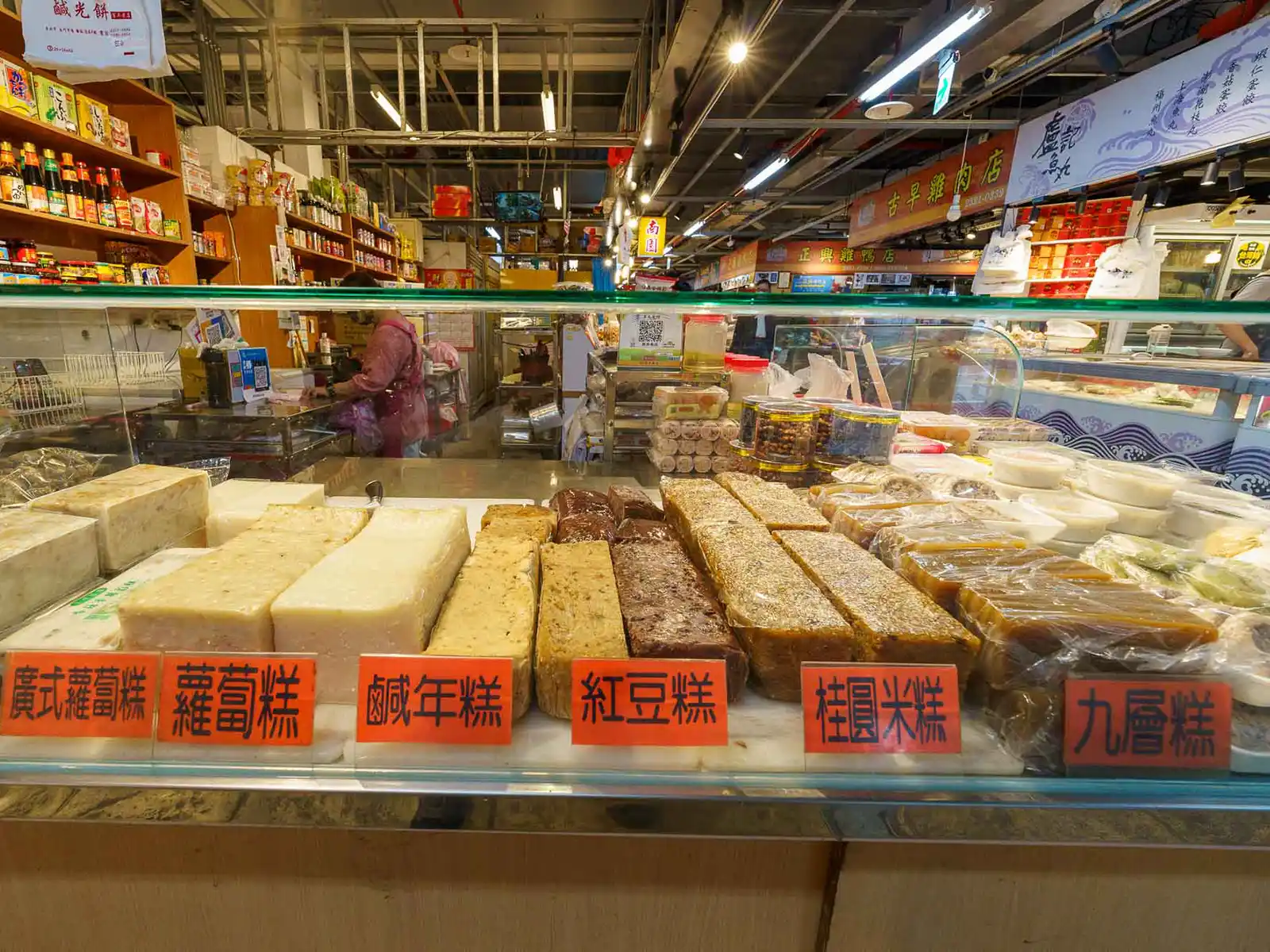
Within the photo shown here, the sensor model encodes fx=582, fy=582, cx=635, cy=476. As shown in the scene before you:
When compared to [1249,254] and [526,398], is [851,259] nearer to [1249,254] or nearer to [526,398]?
[1249,254]

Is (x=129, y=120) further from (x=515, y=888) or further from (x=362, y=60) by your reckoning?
(x=515, y=888)

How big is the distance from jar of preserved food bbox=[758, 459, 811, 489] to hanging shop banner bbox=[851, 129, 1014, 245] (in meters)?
8.02

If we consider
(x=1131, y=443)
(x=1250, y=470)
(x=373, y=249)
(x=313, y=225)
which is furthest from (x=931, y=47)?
(x=373, y=249)

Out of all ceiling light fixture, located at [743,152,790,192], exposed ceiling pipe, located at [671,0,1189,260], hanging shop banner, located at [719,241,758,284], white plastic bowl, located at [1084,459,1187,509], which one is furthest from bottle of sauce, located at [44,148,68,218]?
hanging shop banner, located at [719,241,758,284]

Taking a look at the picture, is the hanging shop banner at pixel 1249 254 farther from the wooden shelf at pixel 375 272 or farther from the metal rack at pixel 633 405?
the wooden shelf at pixel 375 272

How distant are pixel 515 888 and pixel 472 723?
34 cm

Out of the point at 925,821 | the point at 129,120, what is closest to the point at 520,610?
the point at 925,821

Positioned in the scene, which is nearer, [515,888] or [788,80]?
[515,888]

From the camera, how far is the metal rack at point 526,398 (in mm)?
3904

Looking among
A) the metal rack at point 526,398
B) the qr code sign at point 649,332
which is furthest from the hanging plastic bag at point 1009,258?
the qr code sign at point 649,332

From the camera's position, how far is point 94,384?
2174 mm

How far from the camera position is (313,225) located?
7.09 m

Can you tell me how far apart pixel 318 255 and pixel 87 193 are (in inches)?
119

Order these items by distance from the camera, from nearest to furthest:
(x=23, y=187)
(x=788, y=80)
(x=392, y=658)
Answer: (x=392, y=658), (x=23, y=187), (x=788, y=80)
